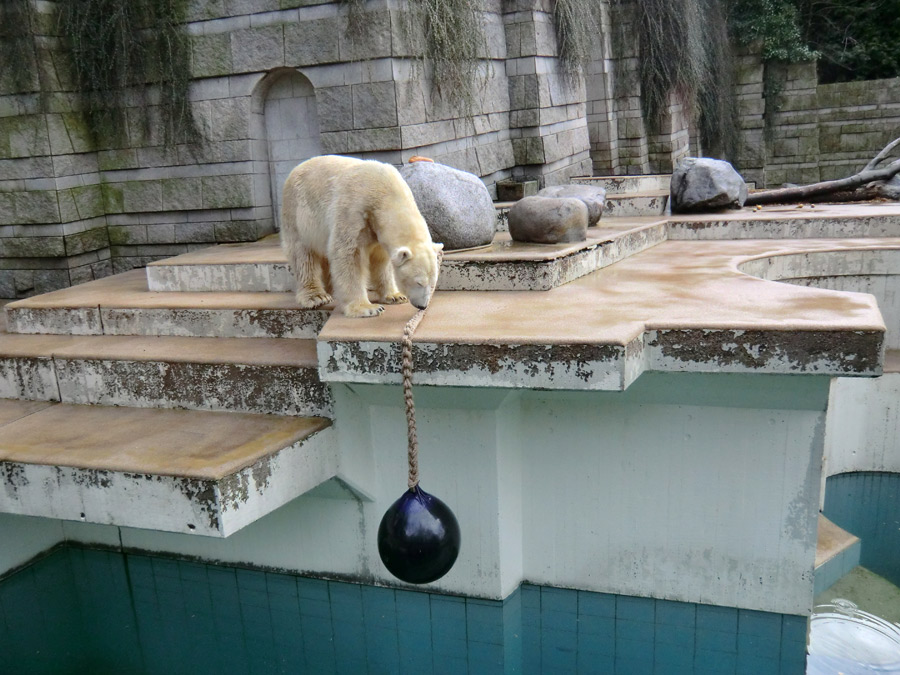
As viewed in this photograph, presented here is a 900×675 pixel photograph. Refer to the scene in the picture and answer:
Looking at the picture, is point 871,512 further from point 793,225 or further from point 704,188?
point 704,188

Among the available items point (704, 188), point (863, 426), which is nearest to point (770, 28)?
point (704, 188)

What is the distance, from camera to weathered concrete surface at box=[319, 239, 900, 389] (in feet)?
9.96

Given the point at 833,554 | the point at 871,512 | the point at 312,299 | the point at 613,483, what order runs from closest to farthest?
the point at 613,483 → the point at 312,299 → the point at 833,554 → the point at 871,512

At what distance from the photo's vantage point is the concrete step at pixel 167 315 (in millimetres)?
4301

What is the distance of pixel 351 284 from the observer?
3723 mm

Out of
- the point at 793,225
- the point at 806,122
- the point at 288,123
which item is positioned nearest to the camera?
the point at 793,225

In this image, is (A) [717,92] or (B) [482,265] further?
(A) [717,92]

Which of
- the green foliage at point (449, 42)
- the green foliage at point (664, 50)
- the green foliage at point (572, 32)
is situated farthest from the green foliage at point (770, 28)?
the green foliage at point (449, 42)

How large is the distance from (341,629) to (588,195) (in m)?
3.90

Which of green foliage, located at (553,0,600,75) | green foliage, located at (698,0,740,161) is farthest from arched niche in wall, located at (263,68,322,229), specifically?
green foliage, located at (698,0,740,161)

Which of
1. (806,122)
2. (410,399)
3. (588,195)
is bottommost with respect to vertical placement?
(410,399)

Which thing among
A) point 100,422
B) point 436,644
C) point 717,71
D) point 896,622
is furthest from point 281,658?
point 717,71

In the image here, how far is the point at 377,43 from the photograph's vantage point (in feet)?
19.7

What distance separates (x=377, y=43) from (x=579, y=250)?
2575 mm
